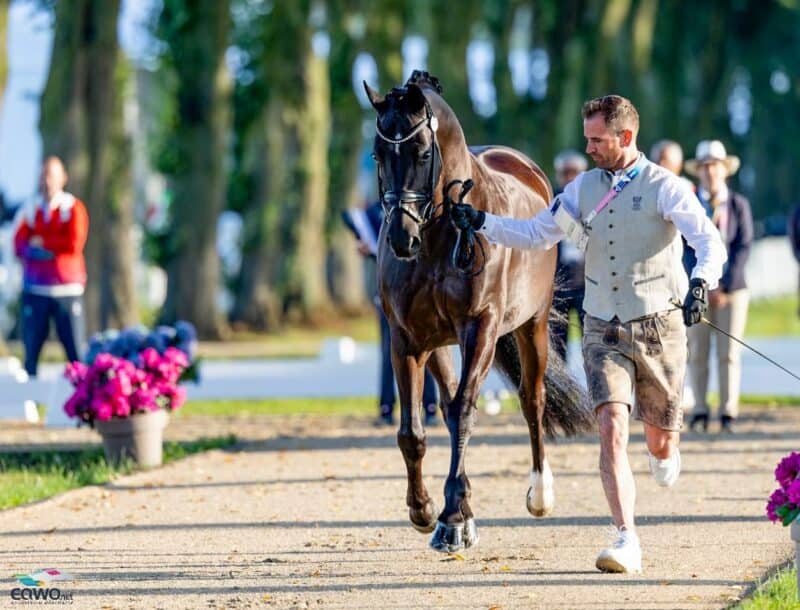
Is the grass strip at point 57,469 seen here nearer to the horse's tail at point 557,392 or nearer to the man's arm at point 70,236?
the man's arm at point 70,236

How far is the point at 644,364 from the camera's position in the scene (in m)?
8.01

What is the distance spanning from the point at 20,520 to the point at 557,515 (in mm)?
3068

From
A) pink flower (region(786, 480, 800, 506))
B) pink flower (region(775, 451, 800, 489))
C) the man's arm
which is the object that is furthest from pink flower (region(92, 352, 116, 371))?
pink flower (region(786, 480, 800, 506))

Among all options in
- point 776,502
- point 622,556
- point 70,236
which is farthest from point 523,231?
point 70,236

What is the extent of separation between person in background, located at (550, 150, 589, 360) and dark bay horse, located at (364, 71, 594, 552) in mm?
722

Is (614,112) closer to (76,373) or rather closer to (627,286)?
(627,286)

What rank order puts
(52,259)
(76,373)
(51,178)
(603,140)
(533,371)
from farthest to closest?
(52,259) → (51,178) → (76,373) → (533,371) → (603,140)

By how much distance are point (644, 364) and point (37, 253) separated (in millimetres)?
8915

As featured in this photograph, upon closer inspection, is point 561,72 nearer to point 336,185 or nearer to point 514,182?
point 336,185

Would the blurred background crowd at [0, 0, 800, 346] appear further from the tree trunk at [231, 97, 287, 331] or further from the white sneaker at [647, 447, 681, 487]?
the white sneaker at [647, 447, 681, 487]

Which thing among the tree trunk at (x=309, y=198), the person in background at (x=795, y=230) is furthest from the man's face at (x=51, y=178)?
the tree trunk at (x=309, y=198)

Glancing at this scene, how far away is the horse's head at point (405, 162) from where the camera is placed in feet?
26.8

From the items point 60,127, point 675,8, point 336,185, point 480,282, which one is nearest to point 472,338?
point 480,282

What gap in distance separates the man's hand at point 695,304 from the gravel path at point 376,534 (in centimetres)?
116
